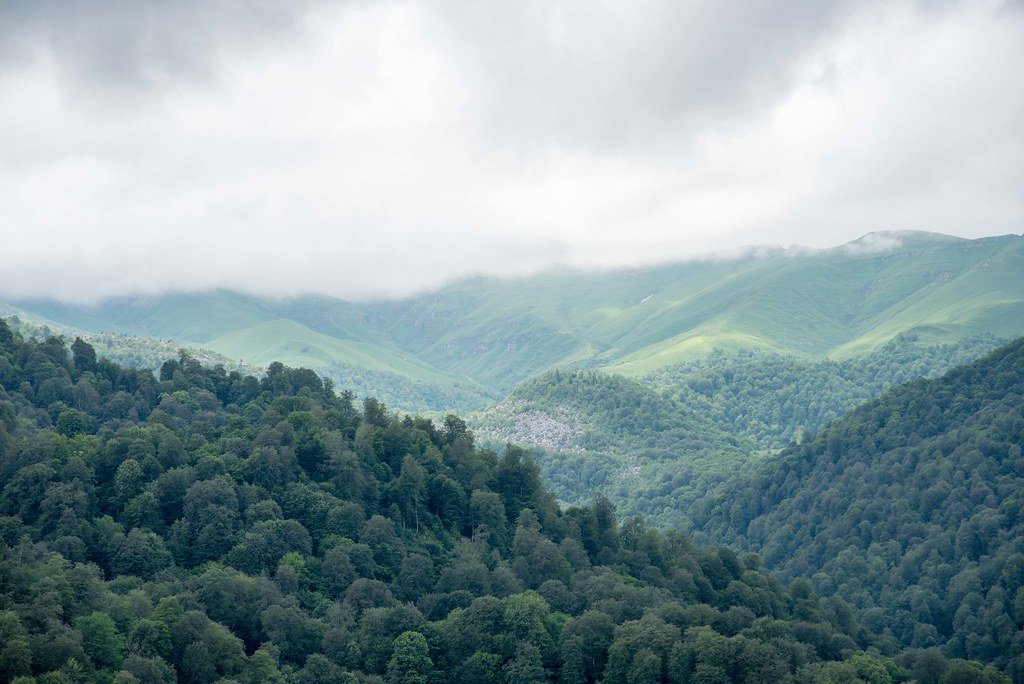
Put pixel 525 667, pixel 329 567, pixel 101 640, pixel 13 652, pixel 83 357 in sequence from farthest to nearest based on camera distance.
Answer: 1. pixel 83 357
2. pixel 329 567
3. pixel 525 667
4. pixel 101 640
5. pixel 13 652

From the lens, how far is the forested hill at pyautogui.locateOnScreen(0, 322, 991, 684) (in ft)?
331

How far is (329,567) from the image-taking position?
404ft

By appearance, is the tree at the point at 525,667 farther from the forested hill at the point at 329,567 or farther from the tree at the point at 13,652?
the tree at the point at 13,652

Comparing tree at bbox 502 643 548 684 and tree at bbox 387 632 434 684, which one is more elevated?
tree at bbox 387 632 434 684

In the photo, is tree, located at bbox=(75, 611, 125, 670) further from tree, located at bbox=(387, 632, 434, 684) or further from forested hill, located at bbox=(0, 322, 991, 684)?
tree, located at bbox=(387, 632, 434, 684)

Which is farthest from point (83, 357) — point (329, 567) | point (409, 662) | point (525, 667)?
point (525, 667)

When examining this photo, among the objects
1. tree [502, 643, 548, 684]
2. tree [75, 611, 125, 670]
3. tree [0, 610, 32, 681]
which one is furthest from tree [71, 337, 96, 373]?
tree [502, 643, 548, 684]

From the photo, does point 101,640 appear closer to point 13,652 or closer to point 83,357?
point 13,652

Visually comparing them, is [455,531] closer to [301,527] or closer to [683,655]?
[301,527]

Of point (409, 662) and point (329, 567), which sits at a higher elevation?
point (329, 567)

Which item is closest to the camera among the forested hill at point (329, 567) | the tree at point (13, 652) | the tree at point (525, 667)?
the tree at point (13, 652)

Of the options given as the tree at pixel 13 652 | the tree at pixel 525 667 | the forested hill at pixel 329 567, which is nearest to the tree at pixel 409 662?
the forested hill at pixel 329 567

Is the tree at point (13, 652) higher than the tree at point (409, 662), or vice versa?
the tree at point (13, 652)

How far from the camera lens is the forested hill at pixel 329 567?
10088 centimetres
